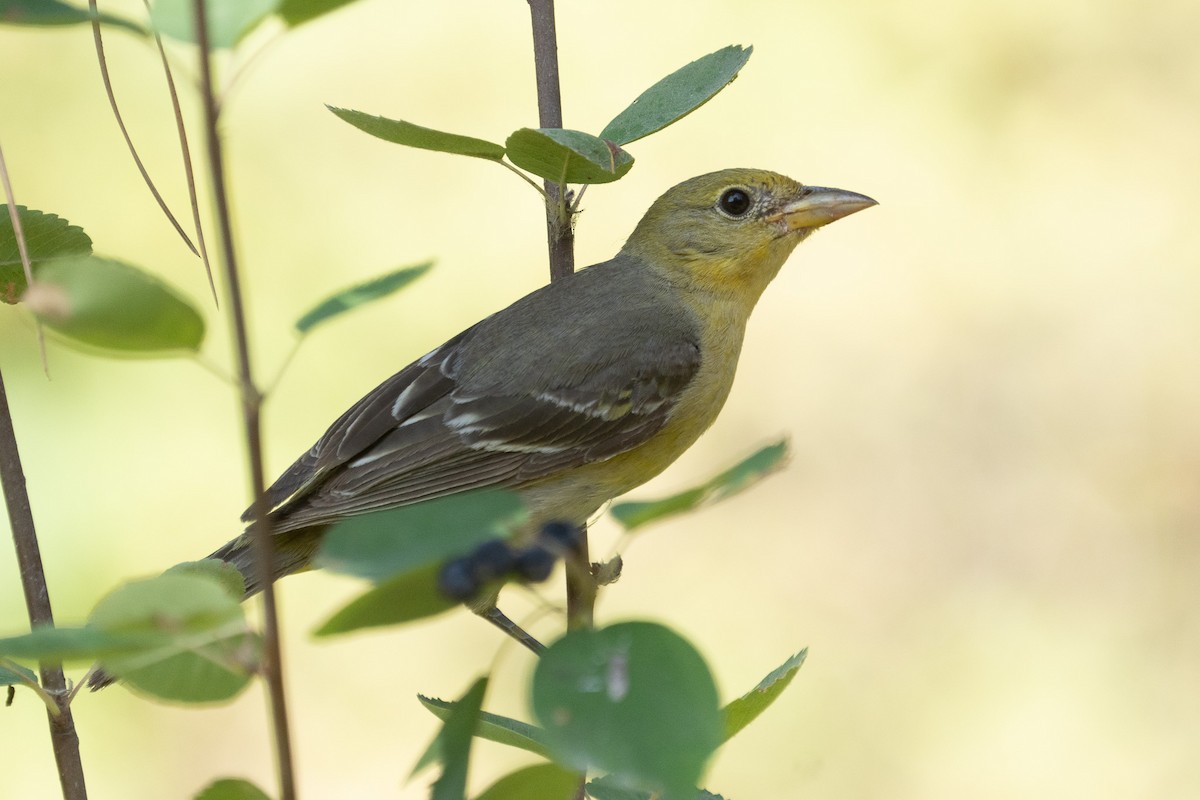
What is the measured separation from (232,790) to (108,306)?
48 cm

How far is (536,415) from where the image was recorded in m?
3.57

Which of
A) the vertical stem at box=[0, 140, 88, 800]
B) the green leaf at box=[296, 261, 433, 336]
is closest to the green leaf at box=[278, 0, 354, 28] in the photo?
the green leaf at box=[296, 261, 433, 336]

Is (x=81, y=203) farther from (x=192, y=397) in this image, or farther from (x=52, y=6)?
(x=52, y=6)

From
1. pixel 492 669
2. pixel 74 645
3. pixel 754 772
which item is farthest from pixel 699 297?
pixel 74 645

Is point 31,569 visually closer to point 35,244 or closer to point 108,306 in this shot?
point 35,244

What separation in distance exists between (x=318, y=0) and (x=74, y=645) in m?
0.54

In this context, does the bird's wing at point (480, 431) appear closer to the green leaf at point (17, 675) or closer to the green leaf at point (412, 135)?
the green leaf at point (412, 135)

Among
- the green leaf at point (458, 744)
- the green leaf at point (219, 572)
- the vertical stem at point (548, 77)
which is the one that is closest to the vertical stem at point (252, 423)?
the green leaf at point (458, 744)

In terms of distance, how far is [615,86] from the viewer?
714 centimetres

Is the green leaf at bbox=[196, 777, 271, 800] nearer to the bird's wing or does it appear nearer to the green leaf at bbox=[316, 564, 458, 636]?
the green leaf at bbox=[316, 564, 458, 636]

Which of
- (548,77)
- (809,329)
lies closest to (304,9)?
(548,77)

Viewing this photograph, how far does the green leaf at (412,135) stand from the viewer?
1875mm

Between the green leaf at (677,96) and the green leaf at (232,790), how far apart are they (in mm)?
1126

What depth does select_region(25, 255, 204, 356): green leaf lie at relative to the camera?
3.69ft
